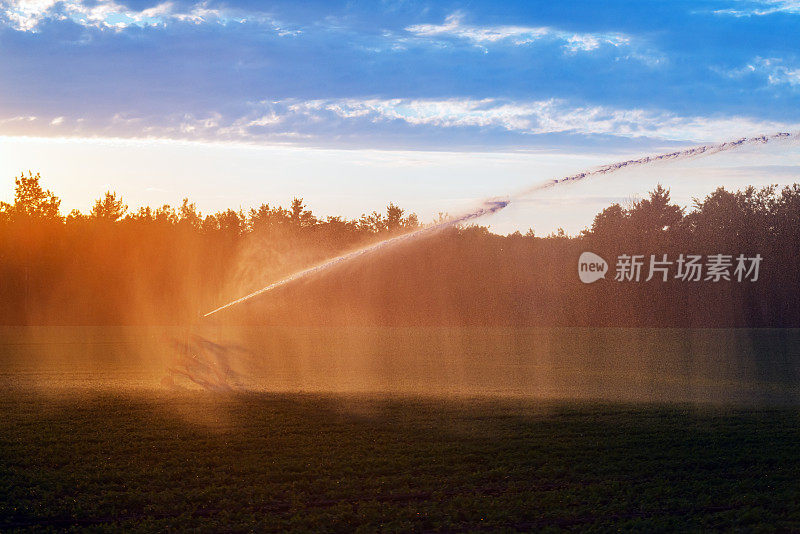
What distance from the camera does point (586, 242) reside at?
55.5 meters

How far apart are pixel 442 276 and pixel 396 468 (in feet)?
151

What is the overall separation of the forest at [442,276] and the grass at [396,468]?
3621 centimetres

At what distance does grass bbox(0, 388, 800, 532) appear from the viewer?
7.02 m

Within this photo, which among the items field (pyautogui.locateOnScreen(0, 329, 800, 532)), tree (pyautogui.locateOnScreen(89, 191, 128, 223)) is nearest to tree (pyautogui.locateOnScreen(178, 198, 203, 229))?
tree (pyautogui.locateOnScreen(89, 191, 128, 223))

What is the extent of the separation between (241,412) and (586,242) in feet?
148

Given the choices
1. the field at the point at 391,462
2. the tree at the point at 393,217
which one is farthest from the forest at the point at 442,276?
the field at the point at 391,462

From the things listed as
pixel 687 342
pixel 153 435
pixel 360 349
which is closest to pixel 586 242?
pixel 687 342

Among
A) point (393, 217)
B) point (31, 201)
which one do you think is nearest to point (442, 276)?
point (393, 217)

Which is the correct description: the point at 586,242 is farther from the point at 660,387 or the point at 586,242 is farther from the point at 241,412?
the point at 241,412

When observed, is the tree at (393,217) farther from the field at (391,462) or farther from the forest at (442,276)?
the field at (391,462)

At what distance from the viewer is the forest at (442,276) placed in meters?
50.7

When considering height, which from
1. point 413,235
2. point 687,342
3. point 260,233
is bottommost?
point 687,342

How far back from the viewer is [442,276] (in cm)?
5469

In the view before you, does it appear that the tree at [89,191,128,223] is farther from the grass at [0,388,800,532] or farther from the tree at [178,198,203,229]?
the grass at [0,388,800,532]
